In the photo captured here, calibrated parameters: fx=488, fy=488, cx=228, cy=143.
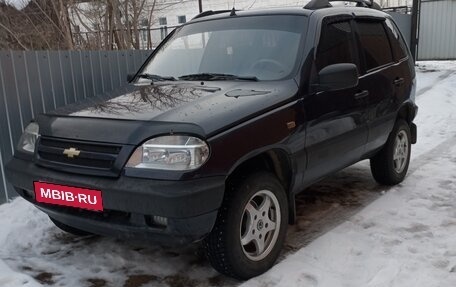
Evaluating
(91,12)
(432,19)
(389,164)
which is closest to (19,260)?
(389,164)

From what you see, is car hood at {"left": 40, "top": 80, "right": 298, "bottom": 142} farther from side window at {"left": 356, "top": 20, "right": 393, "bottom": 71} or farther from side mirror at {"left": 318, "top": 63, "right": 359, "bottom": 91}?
side window at {"left": 356, "top": 20, "right": 393, "bottom": 71}

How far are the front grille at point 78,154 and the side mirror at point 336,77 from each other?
1655mm

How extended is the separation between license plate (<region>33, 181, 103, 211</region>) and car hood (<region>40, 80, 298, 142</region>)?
1.12 feet

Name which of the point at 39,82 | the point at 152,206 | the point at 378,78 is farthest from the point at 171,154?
the point at 39,82

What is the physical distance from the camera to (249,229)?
327 cm

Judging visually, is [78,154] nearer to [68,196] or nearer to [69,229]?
[68,196]

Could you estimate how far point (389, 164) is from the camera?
5.10 m

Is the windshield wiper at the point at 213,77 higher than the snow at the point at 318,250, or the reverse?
the windshield wiper at the point at 213,77

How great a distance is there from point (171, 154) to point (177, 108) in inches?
16.6

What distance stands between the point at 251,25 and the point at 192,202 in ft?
6.44

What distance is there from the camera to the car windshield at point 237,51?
3.84 m

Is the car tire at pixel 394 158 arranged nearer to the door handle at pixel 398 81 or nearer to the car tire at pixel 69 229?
the door handle at pixel 398 81

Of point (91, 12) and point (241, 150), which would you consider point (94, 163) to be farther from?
point (91, 12)

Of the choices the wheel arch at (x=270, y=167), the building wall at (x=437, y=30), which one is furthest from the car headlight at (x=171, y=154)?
the building wall at (x=437, y=30)
